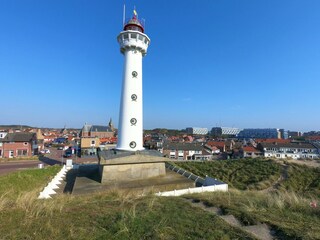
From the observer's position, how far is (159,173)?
19.8m

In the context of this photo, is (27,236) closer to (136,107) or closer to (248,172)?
(136,107)

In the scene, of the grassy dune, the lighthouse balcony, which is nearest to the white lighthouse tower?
the lighthouse balcony

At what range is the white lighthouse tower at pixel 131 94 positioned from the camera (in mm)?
20344

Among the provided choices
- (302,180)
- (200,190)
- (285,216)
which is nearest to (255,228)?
(285,216)

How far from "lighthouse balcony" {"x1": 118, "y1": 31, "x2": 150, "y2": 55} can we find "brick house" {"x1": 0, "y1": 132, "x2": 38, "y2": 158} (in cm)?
3636

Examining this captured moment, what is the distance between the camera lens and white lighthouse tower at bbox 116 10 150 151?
2034 cm

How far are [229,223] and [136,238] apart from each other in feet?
8.61

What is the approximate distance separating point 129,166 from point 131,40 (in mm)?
12287

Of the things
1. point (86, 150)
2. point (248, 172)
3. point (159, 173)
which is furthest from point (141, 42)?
point (86, 150)

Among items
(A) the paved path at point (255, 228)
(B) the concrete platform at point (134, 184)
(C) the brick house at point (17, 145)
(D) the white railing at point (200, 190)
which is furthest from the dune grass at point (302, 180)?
(C) the brick house at point (17, 145)

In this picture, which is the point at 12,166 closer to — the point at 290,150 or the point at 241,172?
the point at 241,172

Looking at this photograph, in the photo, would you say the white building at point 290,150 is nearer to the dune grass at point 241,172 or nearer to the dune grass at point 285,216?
the dune grass at point 241,172

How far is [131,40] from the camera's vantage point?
2044 cm

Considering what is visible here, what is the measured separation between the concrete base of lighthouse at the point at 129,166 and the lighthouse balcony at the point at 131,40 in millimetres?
10471
